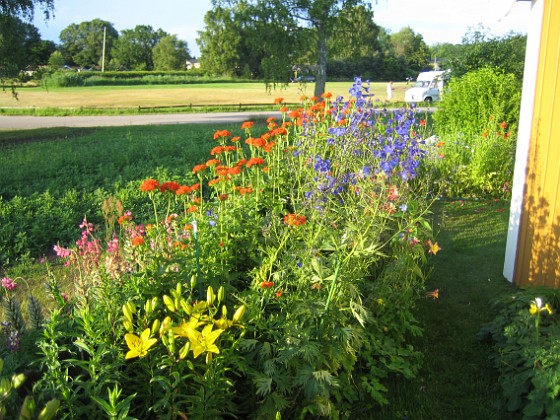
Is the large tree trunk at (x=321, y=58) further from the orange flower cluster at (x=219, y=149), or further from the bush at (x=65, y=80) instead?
the bush at (x=65, y=80)

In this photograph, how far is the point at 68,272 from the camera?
4.66 metres

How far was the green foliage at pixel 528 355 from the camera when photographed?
2402 millimetres

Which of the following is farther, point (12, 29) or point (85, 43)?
point (85, 43)

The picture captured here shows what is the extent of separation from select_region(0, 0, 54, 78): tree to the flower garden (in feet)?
37.4

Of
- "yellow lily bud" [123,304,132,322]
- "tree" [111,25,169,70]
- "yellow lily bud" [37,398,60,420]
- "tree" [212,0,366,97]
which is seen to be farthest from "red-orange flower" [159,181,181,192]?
"tree" [111,25,169,70]

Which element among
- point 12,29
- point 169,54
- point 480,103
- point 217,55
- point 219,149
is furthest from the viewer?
point 169,54

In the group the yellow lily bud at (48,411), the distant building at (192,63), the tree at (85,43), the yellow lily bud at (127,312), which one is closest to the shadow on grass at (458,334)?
the yellow lily bud at (127,312)

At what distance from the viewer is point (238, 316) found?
206 cm

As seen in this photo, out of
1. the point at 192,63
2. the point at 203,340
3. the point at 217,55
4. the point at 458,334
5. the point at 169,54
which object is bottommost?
the point at 458,334

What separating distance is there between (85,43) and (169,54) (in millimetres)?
17015

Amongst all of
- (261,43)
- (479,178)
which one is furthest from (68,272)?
(261,43)

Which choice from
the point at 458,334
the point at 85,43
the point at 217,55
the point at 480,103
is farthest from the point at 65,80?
the point at 458,334

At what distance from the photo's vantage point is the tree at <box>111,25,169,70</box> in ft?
250

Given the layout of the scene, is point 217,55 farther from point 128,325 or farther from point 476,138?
point 128,325
